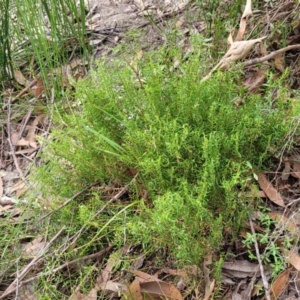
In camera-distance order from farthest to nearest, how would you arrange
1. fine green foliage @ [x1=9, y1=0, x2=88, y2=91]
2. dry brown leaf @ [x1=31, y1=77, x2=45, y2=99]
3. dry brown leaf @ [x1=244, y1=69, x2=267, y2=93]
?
dry brown leaf @ [x1=31, y1=77, x2=45, y2=99]
fine green foliage @ [x1=9, y1=0, x2=88, y2=91]
dry brown leaf @ [x1=244, y1=69, x2=267, y2=93]

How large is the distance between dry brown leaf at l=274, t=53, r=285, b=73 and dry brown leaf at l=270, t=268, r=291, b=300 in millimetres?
969

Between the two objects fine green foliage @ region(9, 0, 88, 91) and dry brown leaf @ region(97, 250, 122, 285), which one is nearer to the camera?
dry brown leaf @ region(97, 250, 122, 285)

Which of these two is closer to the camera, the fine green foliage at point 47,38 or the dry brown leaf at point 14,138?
the fine green foliage at point 47,38

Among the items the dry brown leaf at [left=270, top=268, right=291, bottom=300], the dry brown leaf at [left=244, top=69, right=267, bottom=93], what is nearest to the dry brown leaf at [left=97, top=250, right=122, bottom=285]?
the dry brown leaf at [left=270, top=268, right=291, bottom=300]

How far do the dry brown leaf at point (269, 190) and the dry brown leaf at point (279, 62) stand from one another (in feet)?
1.98

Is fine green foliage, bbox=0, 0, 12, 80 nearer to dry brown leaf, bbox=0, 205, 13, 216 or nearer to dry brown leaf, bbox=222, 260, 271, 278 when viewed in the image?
dry brown leaf, bbox=0, 205, 13, 216

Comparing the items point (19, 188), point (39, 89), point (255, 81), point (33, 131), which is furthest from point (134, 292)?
point (39, 89)

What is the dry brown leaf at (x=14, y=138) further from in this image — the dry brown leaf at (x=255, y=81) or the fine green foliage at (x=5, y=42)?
the dry brown leaf at (x=255, y=81)

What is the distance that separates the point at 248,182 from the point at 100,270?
0.58m

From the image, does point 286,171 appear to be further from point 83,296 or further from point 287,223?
point 83,296

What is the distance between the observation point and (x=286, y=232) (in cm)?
172

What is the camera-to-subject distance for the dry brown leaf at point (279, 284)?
1.61 meters

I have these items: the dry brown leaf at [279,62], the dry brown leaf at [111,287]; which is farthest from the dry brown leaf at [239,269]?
the dry brown leaf at [279,62]

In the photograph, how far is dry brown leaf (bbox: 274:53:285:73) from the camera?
2.27m
